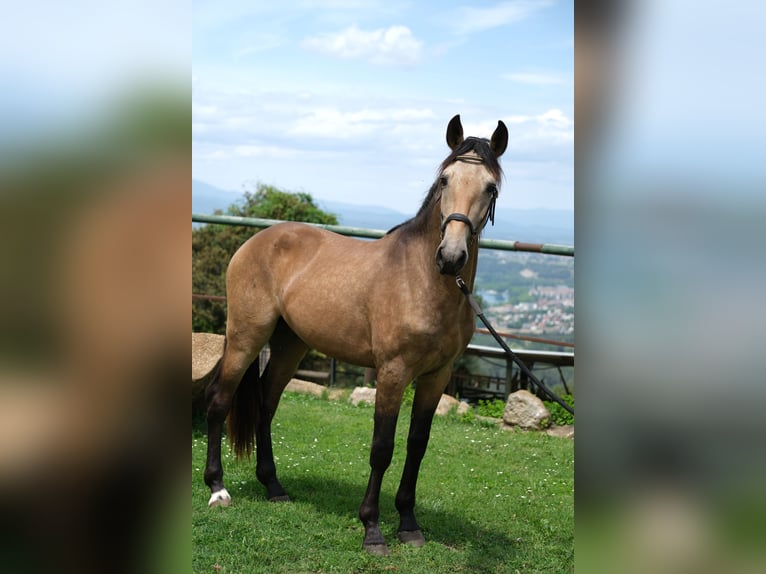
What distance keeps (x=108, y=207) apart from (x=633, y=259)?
1.74 feet

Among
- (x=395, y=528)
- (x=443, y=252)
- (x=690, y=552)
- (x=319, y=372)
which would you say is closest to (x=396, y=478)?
(x=395, y=528)

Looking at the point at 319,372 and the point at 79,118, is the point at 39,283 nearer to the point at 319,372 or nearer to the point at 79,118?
the point at 79,118

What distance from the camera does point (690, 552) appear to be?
0.74 metres

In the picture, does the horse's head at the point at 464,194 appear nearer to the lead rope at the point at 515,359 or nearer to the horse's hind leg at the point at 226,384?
the lead rope at the point at 515,359

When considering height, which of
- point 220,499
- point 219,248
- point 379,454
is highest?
point 219,248

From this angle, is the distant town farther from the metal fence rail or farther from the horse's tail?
the horse's tail

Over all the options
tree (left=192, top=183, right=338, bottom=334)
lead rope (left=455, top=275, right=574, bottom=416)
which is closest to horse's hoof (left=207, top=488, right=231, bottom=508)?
lead rope (left=455, top=275, right=574, bottom=416)

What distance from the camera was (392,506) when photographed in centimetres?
422

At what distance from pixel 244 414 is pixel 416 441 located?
1.19 m

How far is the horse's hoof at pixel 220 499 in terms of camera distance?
4.02 meters

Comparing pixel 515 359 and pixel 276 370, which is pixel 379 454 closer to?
pixel 276 370

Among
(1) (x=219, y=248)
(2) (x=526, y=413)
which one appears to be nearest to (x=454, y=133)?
(2) (x=526, y=413)

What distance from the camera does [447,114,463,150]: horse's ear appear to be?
3227 mm

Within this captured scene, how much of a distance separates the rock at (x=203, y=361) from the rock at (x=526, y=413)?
8.27 feet
